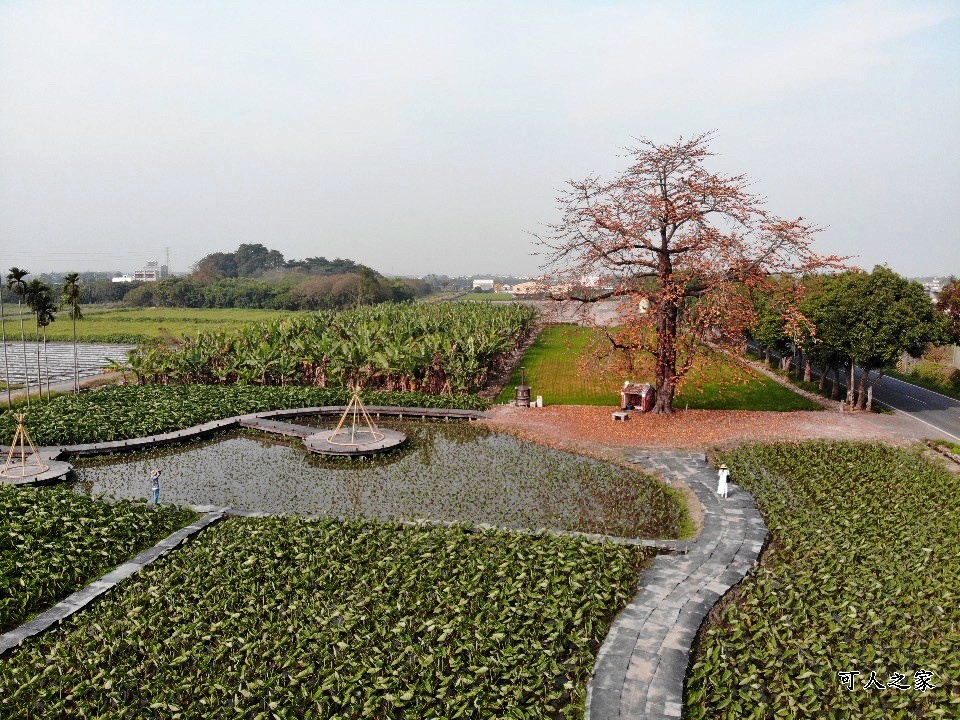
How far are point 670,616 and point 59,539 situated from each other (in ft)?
32.4

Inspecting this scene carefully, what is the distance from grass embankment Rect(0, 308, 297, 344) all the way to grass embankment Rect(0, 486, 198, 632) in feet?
115

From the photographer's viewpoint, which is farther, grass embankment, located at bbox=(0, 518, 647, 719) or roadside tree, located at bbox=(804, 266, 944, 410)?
roadside tree, located at bbox=(804, 266, 944, 410)

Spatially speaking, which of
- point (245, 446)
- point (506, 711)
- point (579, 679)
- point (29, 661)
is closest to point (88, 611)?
point (29, 661)

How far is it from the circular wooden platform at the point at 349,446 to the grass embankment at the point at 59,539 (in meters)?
4.90

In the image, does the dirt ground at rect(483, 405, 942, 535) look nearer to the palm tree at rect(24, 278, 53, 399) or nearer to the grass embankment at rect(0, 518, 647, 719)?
the grass embankment at rect(0, 518, 647, 719)

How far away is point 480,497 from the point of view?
14117 mm

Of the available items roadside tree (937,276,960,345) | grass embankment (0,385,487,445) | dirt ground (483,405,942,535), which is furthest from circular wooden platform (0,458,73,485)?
roadside tree (937,276,960,345)

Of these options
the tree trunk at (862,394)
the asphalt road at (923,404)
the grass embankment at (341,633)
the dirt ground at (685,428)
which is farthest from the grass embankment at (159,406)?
the asphalt road at (923,404)

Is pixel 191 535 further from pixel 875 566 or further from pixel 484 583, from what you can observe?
pixel 875 566

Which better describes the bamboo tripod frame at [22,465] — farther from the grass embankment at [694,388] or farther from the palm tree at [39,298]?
the grass embankment at [694,388]

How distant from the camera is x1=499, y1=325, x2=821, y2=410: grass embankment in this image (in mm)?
22938

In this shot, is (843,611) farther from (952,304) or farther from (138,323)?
(138,323)

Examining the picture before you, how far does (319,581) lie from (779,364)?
31006mm

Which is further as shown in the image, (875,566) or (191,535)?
(191,535)
